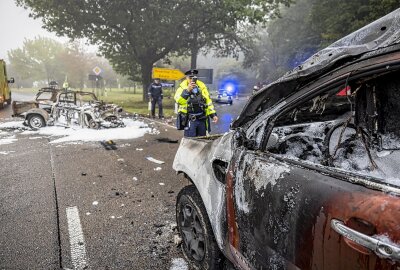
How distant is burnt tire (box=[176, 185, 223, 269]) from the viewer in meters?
2.46

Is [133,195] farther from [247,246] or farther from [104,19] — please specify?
[104,19]

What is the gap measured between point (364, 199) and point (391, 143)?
1017 millimetres

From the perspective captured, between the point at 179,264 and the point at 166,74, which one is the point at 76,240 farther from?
the point at 166,74

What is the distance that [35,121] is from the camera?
10836mm

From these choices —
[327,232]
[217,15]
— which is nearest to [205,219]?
[327,232]

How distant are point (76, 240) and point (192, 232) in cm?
139

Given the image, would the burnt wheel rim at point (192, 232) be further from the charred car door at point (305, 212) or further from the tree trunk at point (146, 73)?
the tree trunk at point (146, 73)

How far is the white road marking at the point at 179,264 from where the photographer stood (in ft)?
9.27

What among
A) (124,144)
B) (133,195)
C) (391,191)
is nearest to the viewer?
(391,191)

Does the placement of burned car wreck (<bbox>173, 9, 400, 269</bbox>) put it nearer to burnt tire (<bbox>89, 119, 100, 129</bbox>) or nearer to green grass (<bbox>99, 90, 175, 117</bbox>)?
burnt tire (<bbox>89, 119, 100, 129</bbox>)

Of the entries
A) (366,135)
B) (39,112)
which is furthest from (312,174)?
(39,112)

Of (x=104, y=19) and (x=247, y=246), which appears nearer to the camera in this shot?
(x=247, y=246)

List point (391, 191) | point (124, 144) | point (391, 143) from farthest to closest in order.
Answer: point (124, 144), point (391, 143), point (391, 191)

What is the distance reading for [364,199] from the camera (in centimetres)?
125
